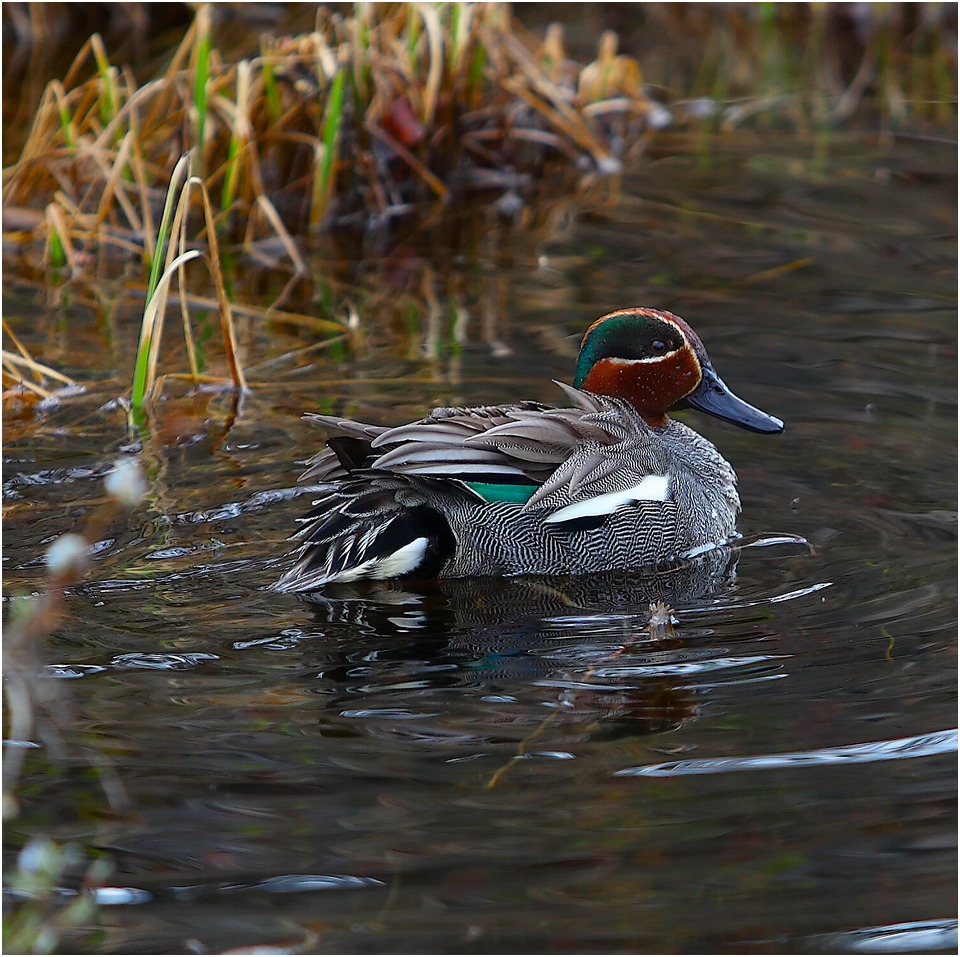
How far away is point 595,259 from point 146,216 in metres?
2.31

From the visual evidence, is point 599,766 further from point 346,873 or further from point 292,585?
point 292,585

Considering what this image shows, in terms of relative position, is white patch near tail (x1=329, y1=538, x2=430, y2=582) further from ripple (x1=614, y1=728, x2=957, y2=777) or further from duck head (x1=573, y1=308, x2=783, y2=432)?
ripple (x1=614, y1=728, x2=957, y2=777)

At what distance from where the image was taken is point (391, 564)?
4.61 m

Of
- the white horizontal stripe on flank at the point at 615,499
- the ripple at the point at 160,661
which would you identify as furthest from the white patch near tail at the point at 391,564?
the ripple at the point at 160,661

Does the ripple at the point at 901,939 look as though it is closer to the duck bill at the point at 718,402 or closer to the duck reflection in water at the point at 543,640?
the duck reflection in water at the point at 543,640

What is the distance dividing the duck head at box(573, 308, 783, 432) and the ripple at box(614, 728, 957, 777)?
184cm

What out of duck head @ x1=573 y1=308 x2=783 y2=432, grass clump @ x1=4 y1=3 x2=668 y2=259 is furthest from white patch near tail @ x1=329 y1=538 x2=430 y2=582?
grass clump @ x1=4 y1=3 x2=668 y2=259

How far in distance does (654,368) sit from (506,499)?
36.4 inches

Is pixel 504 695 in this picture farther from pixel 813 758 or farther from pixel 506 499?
pixel 506 499

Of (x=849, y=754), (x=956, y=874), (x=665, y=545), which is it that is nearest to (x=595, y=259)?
(x=665, y=545)

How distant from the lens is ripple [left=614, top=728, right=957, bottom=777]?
11.5ft

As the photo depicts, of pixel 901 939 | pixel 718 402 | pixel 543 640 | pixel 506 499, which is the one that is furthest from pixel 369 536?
pixel 901 939

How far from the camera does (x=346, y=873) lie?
10.1 feet

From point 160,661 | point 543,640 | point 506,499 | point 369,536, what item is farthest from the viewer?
point 506,499
